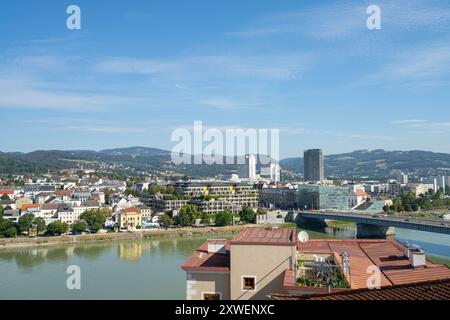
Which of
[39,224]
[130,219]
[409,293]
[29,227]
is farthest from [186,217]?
[409,293]

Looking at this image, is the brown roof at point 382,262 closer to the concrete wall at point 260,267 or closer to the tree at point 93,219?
the concrete wall at point 260,267

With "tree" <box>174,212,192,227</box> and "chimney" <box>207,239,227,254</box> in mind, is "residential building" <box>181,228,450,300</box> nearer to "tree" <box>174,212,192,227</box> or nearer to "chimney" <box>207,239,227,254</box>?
"chimney" <box>207,239,227,254</box>

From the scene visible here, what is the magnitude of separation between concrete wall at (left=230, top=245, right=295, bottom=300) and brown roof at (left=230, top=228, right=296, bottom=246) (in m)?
0.02

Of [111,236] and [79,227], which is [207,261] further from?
[79,227]

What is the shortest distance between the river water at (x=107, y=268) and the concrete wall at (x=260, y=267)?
337cm

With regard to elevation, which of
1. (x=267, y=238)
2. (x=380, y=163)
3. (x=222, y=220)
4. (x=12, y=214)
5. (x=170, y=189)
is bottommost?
(x=222, y=220)

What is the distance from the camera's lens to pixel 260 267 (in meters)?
2.13

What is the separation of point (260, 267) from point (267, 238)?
0.70ft

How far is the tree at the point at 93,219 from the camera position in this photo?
12.4 m

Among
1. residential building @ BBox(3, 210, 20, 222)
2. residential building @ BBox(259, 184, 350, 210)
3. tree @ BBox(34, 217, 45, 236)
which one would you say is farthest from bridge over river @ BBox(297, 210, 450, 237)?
residential building @ BBox(3, 210, 20, 222)

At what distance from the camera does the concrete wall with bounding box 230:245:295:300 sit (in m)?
2.11
